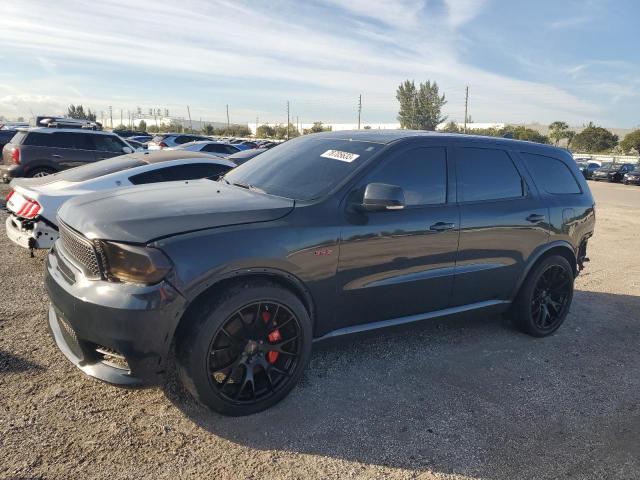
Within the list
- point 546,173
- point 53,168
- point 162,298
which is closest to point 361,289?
point 162,298

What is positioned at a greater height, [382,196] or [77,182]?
[382,196]

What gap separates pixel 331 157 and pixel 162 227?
155cm

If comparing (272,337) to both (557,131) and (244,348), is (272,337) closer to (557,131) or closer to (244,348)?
A: (244,348)

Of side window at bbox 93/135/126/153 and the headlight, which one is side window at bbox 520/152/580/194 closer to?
the headlight

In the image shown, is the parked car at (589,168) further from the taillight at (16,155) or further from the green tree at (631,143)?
the taillight at (16,155)

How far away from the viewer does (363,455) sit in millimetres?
2762

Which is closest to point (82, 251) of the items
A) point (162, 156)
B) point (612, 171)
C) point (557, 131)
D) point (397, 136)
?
point (397, 136)

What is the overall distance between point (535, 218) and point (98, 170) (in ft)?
18.3

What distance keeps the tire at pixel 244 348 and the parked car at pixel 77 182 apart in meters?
2.40

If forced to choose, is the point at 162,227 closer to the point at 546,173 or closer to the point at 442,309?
the point at 442,309

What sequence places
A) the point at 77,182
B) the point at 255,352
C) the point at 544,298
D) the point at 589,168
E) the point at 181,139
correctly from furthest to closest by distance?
the point at 589,168 → the point at 181,139 → the point at 77,182 → the point at 544,298 → the point at 255,352

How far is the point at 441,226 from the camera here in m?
3.77

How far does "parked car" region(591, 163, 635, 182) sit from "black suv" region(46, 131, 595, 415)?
3316cm

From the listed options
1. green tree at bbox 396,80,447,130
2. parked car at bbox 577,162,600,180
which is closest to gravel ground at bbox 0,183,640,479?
parked car at bbox 577,162,600,180
